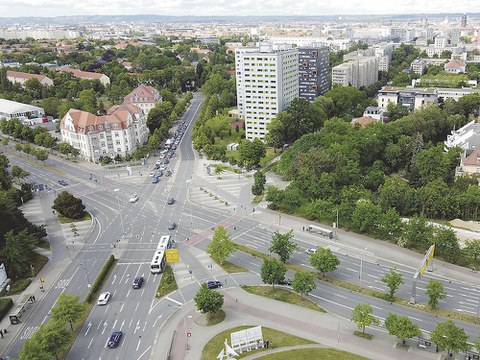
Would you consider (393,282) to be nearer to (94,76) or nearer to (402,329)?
(402,329)

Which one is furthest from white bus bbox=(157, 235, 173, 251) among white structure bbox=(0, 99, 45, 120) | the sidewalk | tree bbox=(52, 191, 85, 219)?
white structure bbox=(0, 99, 45, 120)

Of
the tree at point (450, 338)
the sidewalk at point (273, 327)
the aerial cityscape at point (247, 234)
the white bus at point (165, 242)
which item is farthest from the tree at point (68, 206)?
the tree at point (450, 338)

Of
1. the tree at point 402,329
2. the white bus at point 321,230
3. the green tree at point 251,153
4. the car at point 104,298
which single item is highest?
the green tree at point 251,153

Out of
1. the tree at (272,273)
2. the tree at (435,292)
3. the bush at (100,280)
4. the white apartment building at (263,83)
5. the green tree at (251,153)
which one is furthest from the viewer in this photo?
the white apartment building at (263,83)

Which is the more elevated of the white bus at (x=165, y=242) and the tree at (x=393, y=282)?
the tree at (x=393, y=282)

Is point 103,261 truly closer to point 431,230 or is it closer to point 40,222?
point 40,222

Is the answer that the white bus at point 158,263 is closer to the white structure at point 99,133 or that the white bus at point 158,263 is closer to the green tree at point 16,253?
the green tree at point 16,253

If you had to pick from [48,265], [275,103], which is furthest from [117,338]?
[275,103]
